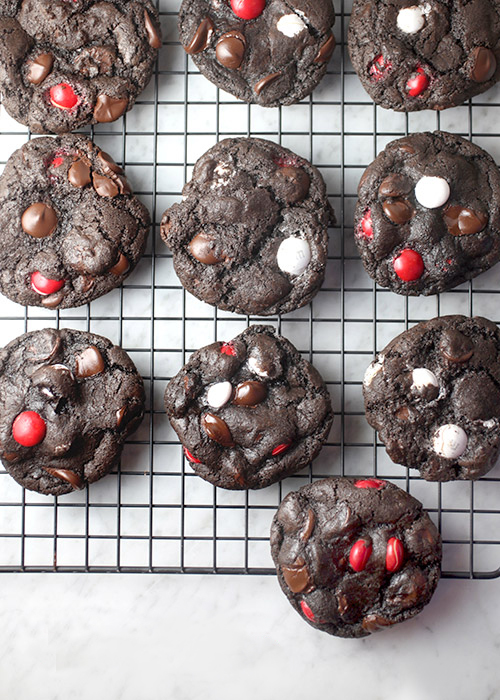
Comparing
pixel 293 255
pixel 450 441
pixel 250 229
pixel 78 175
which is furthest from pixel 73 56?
pixel 450 441

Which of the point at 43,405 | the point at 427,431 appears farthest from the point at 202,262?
the point at 427,431

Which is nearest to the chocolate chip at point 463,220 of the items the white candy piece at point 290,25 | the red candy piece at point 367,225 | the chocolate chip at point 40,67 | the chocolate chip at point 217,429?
the red candy piece at point 367,225

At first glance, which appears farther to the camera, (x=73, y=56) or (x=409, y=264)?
(x=73, y=56)

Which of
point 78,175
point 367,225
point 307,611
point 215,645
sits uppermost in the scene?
point 78,175

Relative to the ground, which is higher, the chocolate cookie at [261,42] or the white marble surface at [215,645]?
the chocolate cookie at [261,42]

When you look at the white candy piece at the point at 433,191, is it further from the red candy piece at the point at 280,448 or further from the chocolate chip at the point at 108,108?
the chocolate chip at the point at 108,108

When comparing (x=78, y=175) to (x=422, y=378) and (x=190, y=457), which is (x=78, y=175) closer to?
(x=190, y=457)

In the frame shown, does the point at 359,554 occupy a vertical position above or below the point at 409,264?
below
